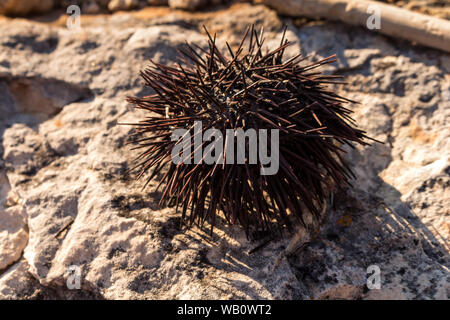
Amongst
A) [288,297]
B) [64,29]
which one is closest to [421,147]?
[288,297]

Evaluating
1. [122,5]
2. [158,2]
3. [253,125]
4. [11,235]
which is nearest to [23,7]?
[122,5]

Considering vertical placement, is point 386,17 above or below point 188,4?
below

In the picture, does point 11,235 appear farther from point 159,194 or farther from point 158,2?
point 158,2

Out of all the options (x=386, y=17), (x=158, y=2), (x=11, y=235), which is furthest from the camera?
(x=158, y=2)

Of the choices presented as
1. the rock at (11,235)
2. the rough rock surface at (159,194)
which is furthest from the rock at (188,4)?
the rock at (11,235)

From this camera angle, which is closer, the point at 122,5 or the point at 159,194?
the point at 159,194

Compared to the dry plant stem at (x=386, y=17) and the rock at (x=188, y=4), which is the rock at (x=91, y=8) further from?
the dry plant stem at (x=386, y=17)

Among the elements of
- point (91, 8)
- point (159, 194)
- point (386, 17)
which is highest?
point (91, 8)

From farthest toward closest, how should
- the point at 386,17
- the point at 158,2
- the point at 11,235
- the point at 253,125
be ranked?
1. the point at 158,2
2. the point at 386,17
3. the point at 11,235
4. the point at 253,125
